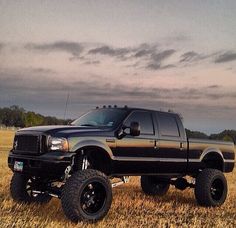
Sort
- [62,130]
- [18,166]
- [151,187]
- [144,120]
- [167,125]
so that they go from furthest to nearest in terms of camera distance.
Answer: [151,187] < [167,125] < [144,120] < [18,166] < [62,130]

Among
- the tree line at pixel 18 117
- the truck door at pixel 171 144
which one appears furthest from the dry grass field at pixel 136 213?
the tree line at pixel 18 117

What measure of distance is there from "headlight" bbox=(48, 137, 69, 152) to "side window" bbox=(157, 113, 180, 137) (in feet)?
8.73

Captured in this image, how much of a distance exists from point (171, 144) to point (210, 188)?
154 centimetres

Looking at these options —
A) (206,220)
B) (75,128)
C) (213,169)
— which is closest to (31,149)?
(75,128)

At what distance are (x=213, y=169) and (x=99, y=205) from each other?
389cm

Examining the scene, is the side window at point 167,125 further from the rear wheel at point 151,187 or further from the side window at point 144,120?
the rear wheel at point 151,187

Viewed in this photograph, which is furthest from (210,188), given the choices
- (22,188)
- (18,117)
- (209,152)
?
(18,117)

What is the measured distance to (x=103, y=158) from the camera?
29.2ft

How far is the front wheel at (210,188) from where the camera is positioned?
10750mm

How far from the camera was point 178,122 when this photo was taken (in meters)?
10.8

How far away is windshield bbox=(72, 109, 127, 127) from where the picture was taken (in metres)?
9.27

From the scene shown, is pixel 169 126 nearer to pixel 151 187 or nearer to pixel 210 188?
pixel 210 188

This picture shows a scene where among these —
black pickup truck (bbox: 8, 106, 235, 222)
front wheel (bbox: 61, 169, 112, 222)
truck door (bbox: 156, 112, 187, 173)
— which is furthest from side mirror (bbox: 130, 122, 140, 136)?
truck door (bbox: 156, 112, 187, 173)

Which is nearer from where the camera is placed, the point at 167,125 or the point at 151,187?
the point at 167,125
